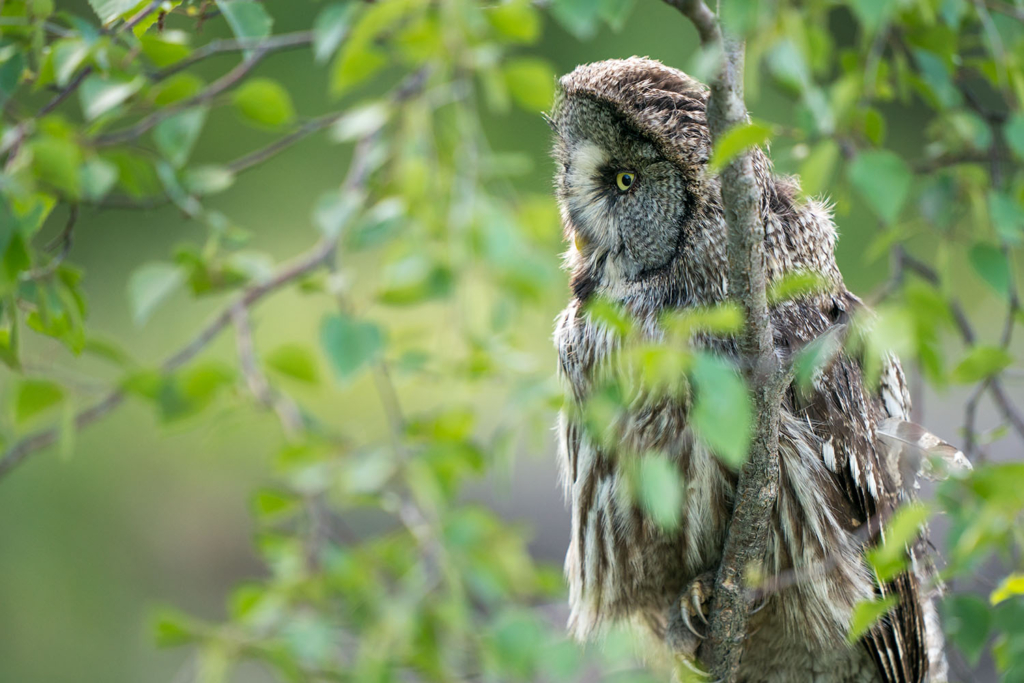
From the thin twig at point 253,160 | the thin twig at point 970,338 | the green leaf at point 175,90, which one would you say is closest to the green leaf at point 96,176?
the green leaf at point 175,90

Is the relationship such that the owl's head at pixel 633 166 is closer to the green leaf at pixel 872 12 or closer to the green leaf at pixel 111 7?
the green leaf at pixel 872 12

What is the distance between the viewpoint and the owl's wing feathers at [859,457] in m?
1.49

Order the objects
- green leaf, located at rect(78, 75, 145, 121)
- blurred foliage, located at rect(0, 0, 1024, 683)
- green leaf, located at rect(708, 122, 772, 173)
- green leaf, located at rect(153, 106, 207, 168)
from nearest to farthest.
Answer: green leaf, located at rect(708, 122, 772, 173), blurred foliage, located at rect(0, 0, 1024, 683), green leaf, located at rect(78, 75, 145, 121), green leaf, located at rect(153, 106, 207, 168)

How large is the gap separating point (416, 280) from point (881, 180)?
0.64m

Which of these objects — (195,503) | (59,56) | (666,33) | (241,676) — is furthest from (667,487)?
(195,503)

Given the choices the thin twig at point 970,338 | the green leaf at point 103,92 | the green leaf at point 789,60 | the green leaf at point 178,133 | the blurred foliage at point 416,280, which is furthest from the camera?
the thin twig at point 970,338

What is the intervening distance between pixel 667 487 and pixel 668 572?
710 millimetres

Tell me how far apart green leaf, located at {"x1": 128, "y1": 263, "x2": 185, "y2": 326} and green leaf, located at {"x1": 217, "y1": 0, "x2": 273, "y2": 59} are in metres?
0.41

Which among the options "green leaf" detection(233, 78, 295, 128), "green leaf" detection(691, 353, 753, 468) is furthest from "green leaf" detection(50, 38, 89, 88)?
"green leaf" detection(691, 353, 753, 468)

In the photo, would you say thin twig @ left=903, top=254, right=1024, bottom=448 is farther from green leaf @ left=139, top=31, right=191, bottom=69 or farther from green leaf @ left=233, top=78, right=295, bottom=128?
green leaf @ left=139, top=31, right=191, bottom=69

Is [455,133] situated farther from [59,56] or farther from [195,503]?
[195,503]

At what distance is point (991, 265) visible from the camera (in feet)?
3.90

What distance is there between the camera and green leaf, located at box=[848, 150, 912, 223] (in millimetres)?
995

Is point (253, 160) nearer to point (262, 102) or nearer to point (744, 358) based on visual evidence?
point (262, 102)
